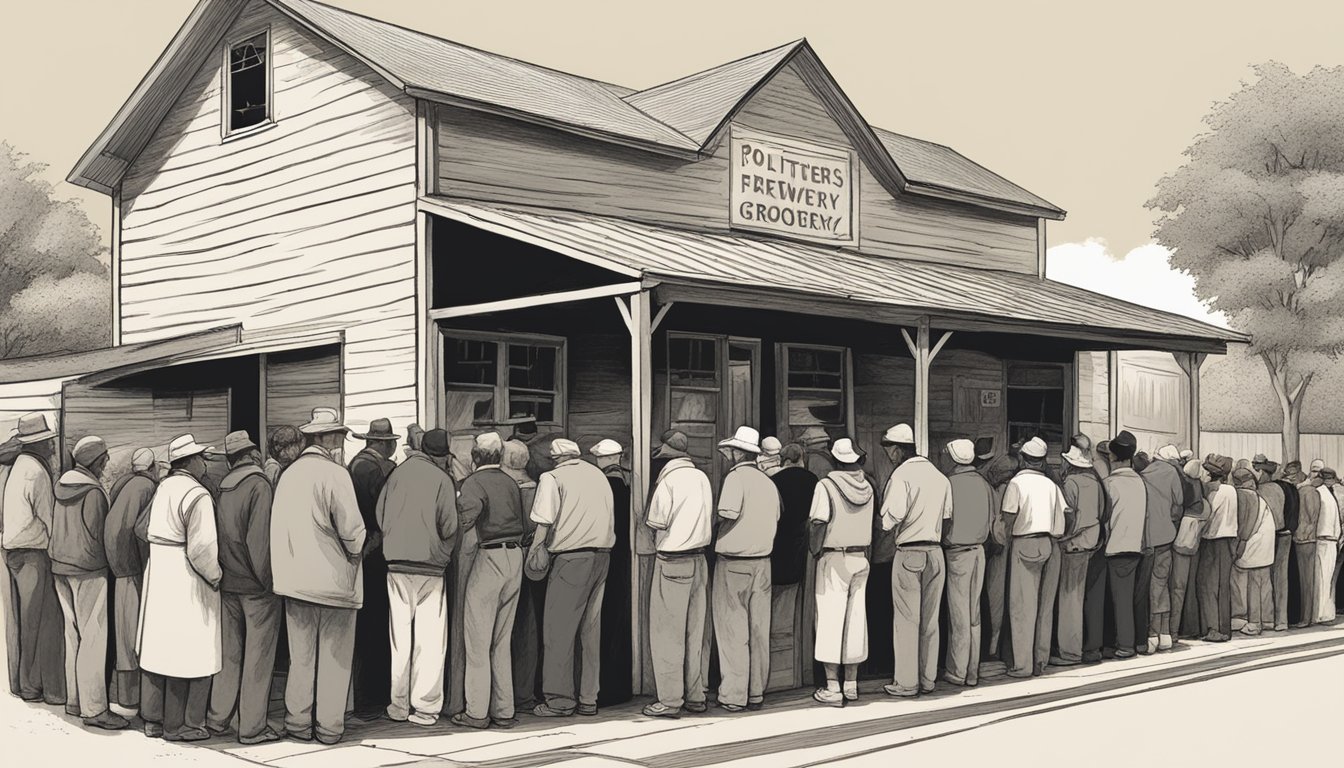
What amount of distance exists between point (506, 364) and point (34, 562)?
16.1 feet

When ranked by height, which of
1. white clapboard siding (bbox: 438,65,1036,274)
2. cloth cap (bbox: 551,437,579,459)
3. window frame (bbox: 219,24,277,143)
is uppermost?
window frame (bbox: 219,24,277,143)

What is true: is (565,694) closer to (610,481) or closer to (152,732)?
(610,481)

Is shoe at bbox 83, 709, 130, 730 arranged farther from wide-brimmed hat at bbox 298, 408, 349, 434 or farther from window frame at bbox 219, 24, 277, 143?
window frame at bbox 219, 24, 277, 143

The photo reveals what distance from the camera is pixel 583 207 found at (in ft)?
47.2

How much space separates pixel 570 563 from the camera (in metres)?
9.75

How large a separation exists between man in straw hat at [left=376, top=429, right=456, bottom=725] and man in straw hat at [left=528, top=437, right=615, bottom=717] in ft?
1.51

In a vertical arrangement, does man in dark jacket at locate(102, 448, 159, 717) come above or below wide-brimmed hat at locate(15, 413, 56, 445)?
below

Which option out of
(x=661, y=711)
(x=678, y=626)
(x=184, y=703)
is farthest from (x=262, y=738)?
(x=678, y=626)

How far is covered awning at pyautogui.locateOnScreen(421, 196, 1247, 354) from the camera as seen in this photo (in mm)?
11281

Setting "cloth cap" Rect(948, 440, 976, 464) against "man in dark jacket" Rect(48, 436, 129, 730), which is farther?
"cloth cap" Rect(948, 440, 976, 464)

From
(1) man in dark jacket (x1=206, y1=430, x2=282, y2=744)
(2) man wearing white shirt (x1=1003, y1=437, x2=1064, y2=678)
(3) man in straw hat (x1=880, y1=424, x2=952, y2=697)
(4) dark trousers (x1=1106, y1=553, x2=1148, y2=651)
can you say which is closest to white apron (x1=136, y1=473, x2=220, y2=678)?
(1) man in dark jacket (x1=206, y1=430, x2=282, y2=744)

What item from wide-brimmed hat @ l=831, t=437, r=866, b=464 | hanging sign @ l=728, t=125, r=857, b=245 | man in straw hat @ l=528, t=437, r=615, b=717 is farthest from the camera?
hanging sign @ l=728, t=125, r=857, b=245

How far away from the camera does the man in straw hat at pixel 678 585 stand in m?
9.85

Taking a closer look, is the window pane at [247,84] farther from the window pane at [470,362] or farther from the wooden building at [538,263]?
the window pane at [470,362]
